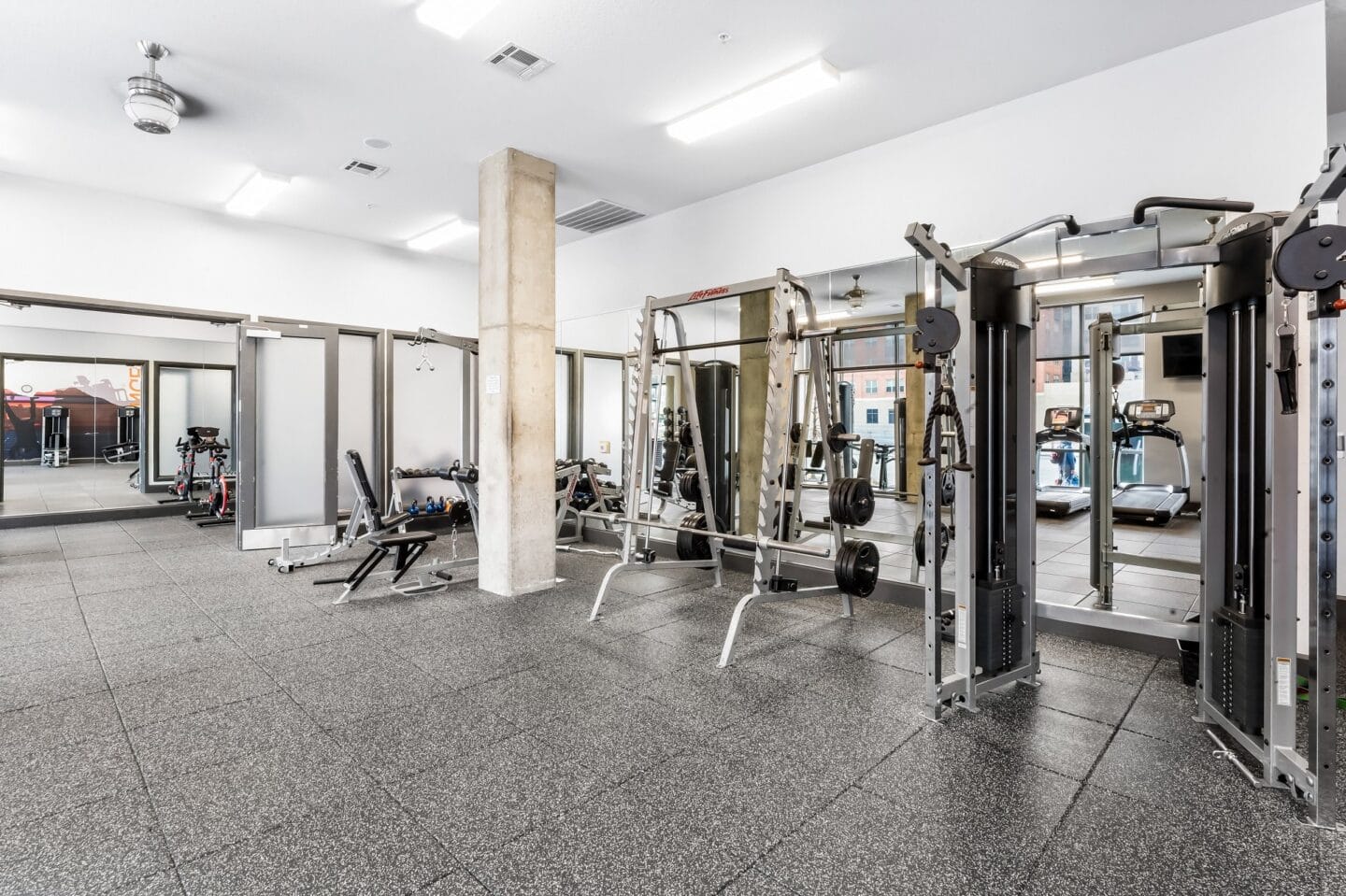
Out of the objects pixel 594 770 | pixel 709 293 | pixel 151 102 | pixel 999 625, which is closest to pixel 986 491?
pixel 999 625

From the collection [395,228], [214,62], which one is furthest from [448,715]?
[395,228]

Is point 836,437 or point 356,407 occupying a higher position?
point 356,407

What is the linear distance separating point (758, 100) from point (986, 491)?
111 inches

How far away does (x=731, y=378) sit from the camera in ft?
19.7

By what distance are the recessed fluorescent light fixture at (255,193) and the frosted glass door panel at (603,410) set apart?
3228 millimetres

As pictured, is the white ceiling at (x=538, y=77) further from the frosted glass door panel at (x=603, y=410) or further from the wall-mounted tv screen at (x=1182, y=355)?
the wall-mounted tv screen at (x=1182, y=355)

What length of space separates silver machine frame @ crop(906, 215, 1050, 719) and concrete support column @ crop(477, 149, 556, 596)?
2.94 m

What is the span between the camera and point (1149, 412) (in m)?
5.12

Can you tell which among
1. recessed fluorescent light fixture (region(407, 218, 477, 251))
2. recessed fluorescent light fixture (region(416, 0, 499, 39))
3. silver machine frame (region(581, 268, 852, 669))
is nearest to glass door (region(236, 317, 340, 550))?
recessed fluorescent light fixture (region(407, 218, 477, 251))

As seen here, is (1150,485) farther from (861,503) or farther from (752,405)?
(861,503)

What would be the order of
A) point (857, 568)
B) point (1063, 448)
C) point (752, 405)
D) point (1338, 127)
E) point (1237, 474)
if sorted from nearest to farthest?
point (1237, 474)
point (857, 568)
point (1338, 127)
point (752, 405)
point (1063, 448)

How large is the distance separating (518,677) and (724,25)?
3544 millimetres

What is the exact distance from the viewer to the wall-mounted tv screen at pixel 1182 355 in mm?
7926

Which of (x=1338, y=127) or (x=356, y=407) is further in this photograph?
(x=356, y=407)
